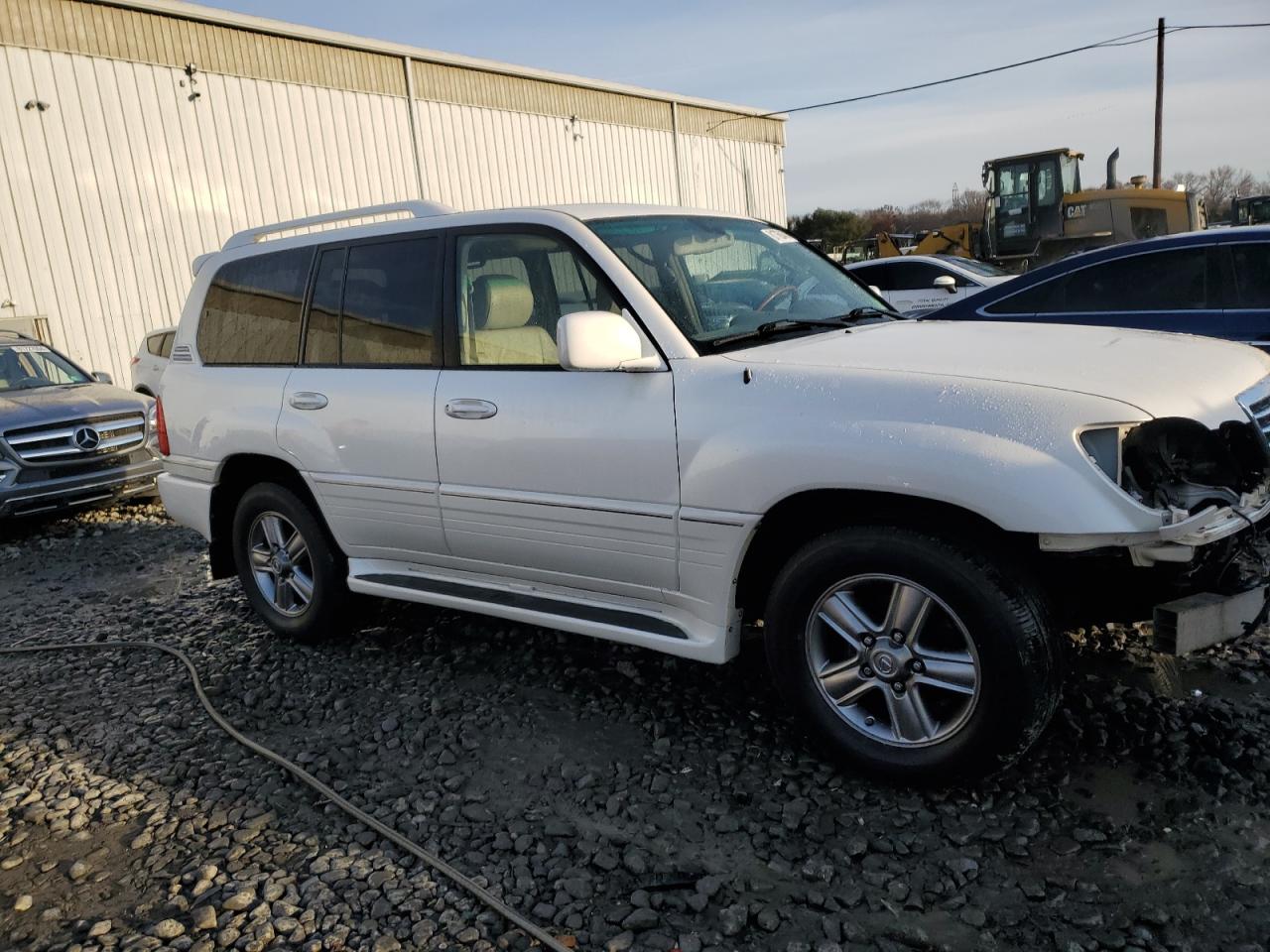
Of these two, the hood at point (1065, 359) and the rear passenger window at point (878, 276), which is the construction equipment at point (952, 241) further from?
the hood at point (1065, 359)

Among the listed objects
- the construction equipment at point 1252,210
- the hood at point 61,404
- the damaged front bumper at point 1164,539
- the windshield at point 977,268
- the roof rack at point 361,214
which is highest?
the roof rack at point 361,214

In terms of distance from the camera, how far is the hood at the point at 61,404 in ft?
26.9

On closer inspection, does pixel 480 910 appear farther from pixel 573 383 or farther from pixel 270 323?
pixel 270 323

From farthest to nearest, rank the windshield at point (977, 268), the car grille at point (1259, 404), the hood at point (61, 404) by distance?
the windshield at point (977, 268) < the hood at point (61, 404) < the car grille at point (1259, 404)

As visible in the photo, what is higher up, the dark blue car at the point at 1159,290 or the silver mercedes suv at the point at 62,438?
the dark blue car at the point at 1159,290

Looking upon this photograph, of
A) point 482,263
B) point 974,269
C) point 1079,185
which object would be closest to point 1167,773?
point 482,263

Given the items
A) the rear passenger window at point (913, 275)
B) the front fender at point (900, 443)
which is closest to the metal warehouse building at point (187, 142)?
the rear passenger window at point (913, 275)

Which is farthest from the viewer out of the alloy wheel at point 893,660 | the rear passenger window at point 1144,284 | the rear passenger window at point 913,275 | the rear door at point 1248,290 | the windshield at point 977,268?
the windshield at point 977,268

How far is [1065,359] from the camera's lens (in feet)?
10.0

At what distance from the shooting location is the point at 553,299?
374 centimetres

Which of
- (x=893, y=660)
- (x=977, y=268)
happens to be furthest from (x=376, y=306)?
(x=977, y=268)

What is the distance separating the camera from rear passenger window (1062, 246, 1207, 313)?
5.90 meters

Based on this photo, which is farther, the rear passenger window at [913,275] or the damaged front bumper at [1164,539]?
the rear passenger window at [913,275]

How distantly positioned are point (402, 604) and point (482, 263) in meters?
2.24
